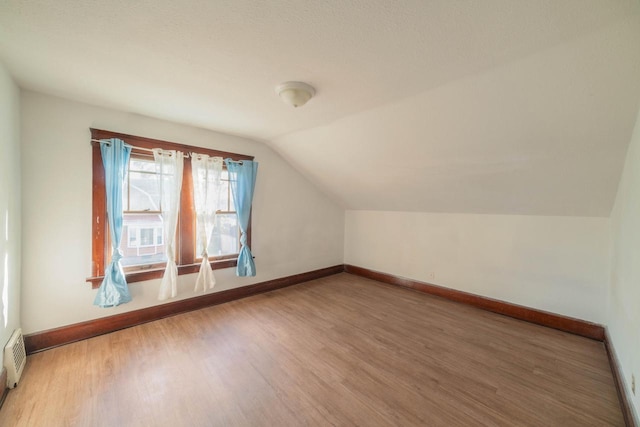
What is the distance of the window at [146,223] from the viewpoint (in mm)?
2584

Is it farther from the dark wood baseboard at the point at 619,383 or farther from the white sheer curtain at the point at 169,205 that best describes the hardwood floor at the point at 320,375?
the white sheer curtain at the point at 169,205

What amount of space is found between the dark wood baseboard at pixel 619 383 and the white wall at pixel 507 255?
0.41 m

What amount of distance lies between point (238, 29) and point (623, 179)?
326 cm

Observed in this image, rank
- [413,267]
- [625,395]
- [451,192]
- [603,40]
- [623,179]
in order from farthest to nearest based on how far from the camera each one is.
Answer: [413,267] → [451,192] → [623,179] → [625,395] → [603,40]

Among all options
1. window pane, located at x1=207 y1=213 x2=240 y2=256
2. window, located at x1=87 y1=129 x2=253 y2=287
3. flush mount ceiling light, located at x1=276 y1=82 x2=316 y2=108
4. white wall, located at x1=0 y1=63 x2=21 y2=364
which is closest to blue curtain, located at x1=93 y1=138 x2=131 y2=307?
window, located at x1=87 y1=129 x2=253 y2=287

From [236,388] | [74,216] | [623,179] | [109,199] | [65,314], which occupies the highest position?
[623,179]

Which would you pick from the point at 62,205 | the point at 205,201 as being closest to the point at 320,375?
the point at 205,201

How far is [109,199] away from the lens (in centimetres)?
256

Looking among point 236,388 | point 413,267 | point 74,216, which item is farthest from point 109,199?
point 413,267

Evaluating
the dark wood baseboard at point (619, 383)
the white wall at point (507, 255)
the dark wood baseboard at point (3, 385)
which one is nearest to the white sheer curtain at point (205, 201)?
the dark wood baseboard at point (3, 385)

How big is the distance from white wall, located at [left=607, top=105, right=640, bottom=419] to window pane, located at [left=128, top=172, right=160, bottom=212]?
13.9 feet

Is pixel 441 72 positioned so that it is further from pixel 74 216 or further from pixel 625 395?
pixel 74 216

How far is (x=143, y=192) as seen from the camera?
9.43 ft

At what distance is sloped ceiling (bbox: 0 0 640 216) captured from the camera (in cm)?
129
